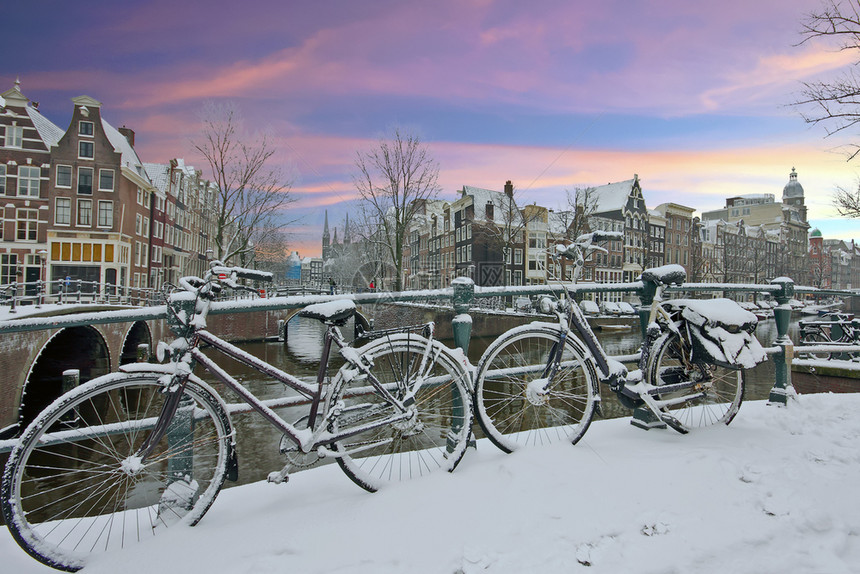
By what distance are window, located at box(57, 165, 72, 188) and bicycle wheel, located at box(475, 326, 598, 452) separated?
30.4 m

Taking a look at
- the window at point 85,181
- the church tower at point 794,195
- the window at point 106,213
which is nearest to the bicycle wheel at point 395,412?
the window at point 106,213

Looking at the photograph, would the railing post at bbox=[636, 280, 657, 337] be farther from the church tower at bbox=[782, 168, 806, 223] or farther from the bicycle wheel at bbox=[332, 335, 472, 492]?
the church tower at bbox=[782, 168, 806, 223]

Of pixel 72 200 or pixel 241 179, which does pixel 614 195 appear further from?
pixel 72 200

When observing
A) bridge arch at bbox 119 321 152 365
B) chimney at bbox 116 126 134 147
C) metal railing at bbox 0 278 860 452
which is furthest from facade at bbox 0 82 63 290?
metal railing at bbox 0 278 860 452

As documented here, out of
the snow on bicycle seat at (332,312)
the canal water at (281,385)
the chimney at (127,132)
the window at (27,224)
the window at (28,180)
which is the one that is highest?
the chimney at (127,132)

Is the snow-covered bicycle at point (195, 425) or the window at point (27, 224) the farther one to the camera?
the window at point (27, 224)

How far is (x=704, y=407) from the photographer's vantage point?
3139 millimetres

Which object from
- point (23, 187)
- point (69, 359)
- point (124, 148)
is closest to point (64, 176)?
point (23, 187)

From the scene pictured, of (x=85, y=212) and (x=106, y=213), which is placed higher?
(x=106, y=213)

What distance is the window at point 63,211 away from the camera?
80.4 feet

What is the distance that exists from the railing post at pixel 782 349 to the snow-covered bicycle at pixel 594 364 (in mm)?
987

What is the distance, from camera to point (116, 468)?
1.79 meters

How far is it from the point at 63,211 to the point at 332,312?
3006 centimetres

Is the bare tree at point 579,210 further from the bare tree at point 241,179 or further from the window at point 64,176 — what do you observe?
the window at point 64,176
